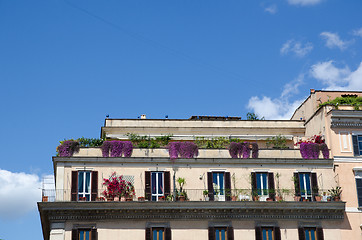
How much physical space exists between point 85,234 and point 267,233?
11.4m

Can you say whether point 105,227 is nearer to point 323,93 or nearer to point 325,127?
point 325,127

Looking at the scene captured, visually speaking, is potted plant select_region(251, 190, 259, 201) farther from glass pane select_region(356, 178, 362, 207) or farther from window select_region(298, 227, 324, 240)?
glass pane select_region(356, 178, 362, 207)

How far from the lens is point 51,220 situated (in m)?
46.9

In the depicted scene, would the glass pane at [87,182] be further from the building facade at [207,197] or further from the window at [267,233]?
the window at [267,233]

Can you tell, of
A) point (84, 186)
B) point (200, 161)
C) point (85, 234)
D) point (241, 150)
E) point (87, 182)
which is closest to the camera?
point (85, 234)

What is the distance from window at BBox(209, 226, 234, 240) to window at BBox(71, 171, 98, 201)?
25.2 feet

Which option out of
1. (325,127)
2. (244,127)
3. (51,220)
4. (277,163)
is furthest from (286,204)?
(51,220)

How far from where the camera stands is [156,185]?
49.0 meters

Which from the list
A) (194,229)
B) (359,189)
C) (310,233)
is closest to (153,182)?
(194,229)

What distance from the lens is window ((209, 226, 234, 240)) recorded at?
1876 inches

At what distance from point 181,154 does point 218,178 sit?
114 inches

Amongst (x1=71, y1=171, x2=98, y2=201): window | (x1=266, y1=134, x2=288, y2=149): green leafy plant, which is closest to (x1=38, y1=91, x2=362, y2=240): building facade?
(x1=71, y1=171, x2=98, y2=201): window

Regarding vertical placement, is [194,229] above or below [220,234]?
above

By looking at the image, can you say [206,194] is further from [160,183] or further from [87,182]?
[87,182]
